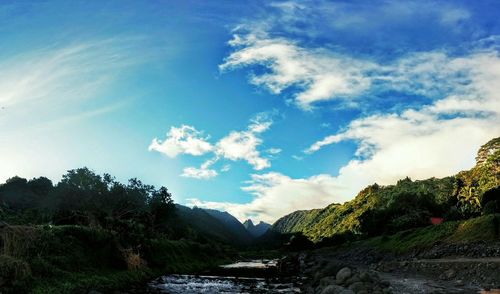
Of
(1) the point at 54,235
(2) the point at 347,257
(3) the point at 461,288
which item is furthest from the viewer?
(2) the point at 347,257

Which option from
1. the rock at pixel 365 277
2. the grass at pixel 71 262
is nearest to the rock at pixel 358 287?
the rock at pixel 365 277

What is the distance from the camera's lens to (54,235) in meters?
39.9

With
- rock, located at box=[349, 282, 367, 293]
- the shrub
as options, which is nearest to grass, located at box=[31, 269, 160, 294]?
the shrub

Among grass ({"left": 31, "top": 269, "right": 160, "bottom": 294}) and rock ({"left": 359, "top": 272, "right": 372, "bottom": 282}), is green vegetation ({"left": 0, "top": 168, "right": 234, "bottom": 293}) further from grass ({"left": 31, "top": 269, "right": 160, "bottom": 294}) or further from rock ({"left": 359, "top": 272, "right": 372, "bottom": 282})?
rock ({"left": 359, "top": 272, "right": 372, "bottom": 282})

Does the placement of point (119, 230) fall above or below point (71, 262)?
above

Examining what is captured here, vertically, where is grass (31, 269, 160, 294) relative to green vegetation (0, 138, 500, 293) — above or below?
below

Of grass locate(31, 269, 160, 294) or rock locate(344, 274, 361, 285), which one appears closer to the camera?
grass locate(31, 269, 160, 294)

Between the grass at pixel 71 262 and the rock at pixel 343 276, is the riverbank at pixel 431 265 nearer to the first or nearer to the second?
the rock at pixel 343 276

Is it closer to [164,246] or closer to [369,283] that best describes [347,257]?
[164,246]

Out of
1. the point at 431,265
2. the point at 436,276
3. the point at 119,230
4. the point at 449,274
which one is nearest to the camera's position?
the point at 449,274

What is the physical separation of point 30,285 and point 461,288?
2950 cm

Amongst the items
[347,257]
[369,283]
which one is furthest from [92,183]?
[369,283]

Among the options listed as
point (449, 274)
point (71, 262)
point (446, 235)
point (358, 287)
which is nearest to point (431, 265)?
point (449, 274)

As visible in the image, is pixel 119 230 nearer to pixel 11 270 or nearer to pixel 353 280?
pixel 11 270
